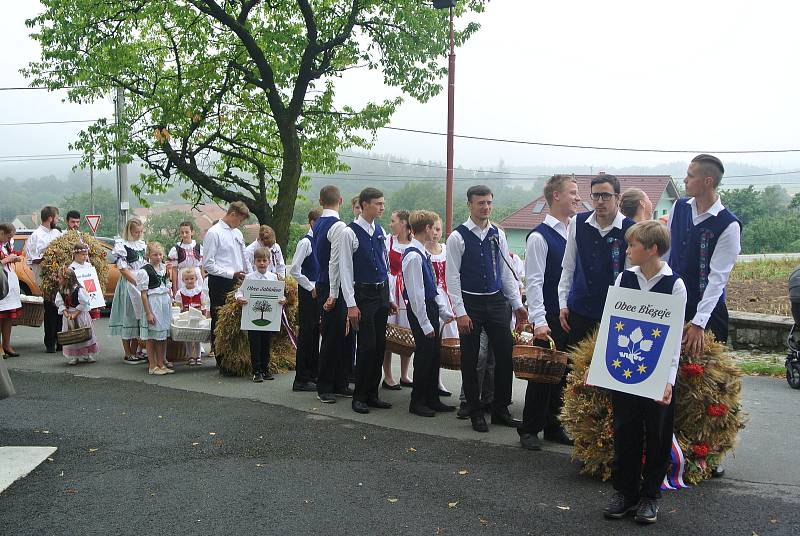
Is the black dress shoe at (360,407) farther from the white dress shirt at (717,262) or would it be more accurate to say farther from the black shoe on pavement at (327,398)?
the white dress shirt at (717,262)

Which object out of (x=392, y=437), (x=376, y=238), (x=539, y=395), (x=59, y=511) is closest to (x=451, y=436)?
(x=392, y=437)

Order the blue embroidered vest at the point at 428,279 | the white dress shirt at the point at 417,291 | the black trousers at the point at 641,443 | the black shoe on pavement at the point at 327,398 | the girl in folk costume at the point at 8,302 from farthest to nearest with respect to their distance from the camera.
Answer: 1. the girl in folk costume at the point at 8,302
2. the black shoe on pavement at the point at 327,398
3. the blue embroidered vest at the point at 428,279
4. the white dress shirt at the point at 417,291
5. the black trousers at the point at 641,443

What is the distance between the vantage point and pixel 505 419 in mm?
7496

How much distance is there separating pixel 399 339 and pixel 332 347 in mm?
733

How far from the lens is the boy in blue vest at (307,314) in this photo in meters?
9.31

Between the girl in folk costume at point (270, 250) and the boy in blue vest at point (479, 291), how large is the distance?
3.33 metres

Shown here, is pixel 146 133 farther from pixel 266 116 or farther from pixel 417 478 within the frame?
pixel 417 478

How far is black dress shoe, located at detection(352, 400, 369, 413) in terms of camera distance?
808 cm

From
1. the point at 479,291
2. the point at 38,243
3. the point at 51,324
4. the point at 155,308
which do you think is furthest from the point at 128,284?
the point at 479,291

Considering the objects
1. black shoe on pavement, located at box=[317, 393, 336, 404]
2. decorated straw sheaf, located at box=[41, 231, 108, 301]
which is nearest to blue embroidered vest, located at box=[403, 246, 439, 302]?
black shoe on pavement, located at box=[317, 393, 336, 404]

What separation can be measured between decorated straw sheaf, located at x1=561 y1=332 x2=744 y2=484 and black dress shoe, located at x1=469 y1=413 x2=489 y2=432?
1503 millimetres

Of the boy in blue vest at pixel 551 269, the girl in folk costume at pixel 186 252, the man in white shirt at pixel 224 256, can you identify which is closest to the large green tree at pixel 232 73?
the girl in folk costume at pixel 186 252

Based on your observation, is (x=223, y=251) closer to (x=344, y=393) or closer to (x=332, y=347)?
(x=332, y=347)

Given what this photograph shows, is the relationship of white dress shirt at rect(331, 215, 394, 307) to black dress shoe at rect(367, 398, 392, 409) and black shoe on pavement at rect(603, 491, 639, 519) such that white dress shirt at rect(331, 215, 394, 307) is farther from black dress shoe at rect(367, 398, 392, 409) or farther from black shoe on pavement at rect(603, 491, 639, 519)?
black shoe on pavement at rect(603, 491, 639, 519)
